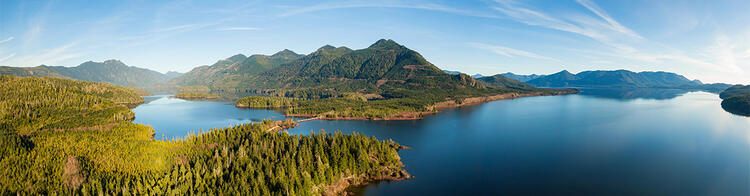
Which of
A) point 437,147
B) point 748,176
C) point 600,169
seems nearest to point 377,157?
point 437,147

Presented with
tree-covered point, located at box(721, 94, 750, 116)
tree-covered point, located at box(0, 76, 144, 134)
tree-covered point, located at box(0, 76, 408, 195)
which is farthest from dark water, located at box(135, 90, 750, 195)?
tree-covered point, located at box(721, 94, 750, 116)

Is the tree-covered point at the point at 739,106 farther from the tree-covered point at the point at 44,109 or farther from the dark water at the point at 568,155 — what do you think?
the tree-covered point at the point at 44,109

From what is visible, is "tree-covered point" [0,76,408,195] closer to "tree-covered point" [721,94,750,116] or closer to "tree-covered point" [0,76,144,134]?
"tree-covered point" [0,76,144,134]

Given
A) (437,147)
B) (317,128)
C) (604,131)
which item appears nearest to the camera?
(437,147)

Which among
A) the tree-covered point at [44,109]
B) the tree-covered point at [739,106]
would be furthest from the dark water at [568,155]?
the tree-covered point at [739,106]

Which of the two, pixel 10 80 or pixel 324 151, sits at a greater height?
pixel 10 80

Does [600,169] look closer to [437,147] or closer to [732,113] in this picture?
[437,147]
